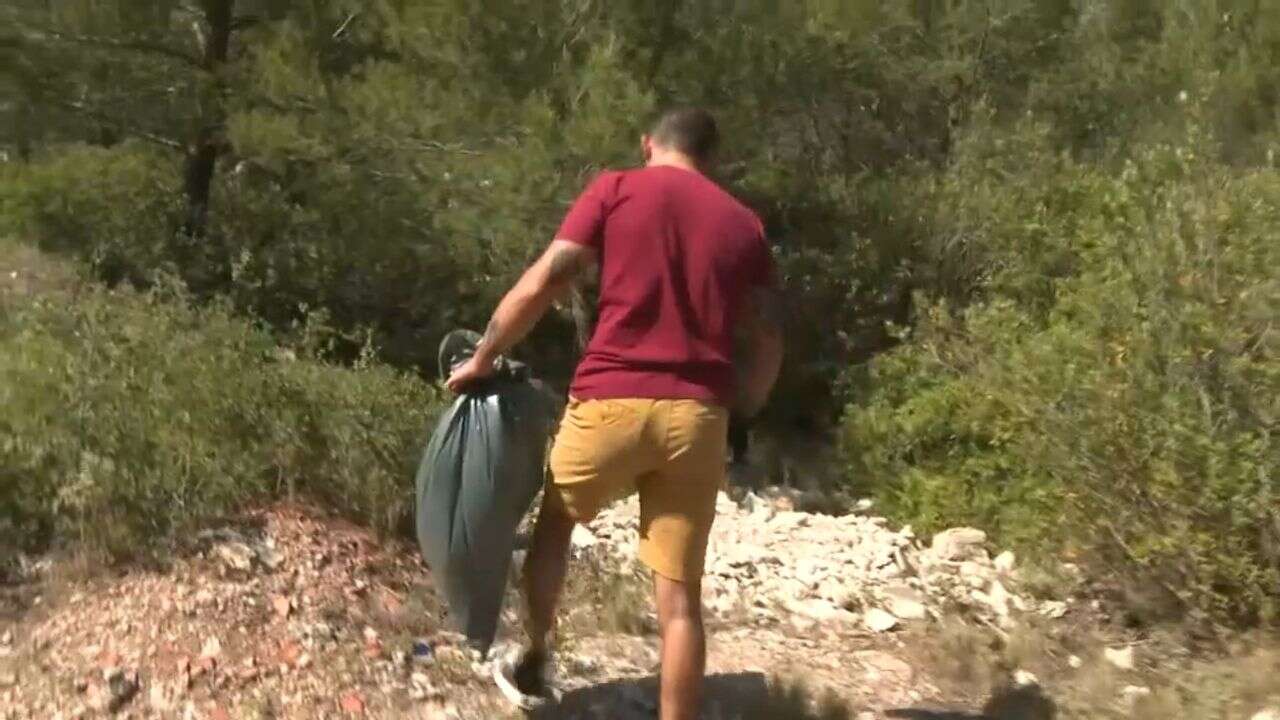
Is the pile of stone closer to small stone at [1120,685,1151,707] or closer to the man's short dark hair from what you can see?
small stone at [1120,685,1151,707]

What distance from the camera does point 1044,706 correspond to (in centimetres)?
434

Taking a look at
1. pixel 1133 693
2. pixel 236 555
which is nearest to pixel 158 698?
pixel 236 555

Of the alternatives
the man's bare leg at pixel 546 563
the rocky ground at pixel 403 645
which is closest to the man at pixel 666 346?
the man's bare leg at pixel 546 563

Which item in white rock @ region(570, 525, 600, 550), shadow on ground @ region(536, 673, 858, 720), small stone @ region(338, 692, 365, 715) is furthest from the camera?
white rock @ region(570, 525, 600, 550)

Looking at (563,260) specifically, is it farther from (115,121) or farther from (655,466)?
(115,121)

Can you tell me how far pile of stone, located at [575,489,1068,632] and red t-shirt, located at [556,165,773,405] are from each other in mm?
2000

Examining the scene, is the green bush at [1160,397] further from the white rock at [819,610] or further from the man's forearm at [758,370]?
the man's forearm at [758,370]

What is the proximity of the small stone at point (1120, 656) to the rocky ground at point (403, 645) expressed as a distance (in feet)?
0.04

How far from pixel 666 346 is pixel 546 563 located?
694mm

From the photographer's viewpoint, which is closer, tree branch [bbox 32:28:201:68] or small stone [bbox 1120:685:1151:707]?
small stone [bbox 1120:685:1151:707]

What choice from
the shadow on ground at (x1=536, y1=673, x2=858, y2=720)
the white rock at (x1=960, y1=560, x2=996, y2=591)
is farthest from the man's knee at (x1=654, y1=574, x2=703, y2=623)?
the white rock at (x1=960, y1=560, x2=996, y2=591)

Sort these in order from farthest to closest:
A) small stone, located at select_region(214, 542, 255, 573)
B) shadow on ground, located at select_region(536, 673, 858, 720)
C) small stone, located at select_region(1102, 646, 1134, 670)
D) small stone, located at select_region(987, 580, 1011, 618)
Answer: small stone, located at select_region(987, 580, 1011, 618)
small stone, located at select_region(1102, 646, 1134, 670)
small stone, located at select_region(214, 542, 255, 573)
shadow on ground, located at select_region(536, 673, 858, 720)

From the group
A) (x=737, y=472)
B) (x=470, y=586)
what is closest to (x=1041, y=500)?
(x=470, y=586)

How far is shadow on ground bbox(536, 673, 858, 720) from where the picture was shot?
3.86 metres
